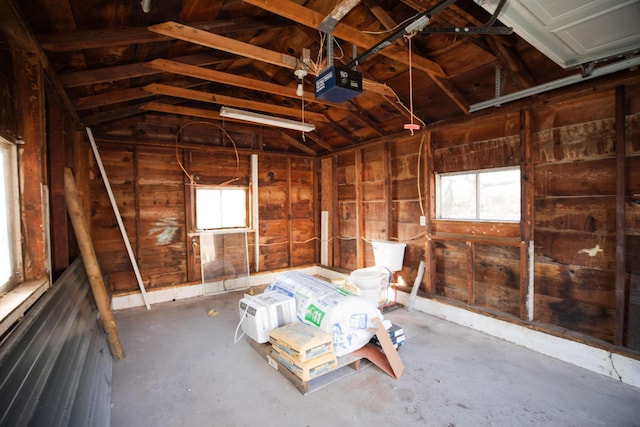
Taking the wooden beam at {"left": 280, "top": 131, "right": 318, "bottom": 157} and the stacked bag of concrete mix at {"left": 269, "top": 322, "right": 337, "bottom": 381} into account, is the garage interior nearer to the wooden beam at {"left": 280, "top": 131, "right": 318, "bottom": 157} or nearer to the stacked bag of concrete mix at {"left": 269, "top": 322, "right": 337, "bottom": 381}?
the stacked bag of concrete mix at {"left": 269, "top": 322, "right": 337, "bottom": 381}

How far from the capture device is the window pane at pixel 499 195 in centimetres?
299

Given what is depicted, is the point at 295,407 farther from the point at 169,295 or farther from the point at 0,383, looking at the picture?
the point at 169,295

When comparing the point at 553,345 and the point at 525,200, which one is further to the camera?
the point at 525,200

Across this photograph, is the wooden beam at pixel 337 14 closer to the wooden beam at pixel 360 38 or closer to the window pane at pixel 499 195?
the wooden beam at pixel 360 38

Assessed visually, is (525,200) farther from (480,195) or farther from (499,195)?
(480,195)

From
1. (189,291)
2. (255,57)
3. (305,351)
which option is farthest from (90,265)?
(255,57)

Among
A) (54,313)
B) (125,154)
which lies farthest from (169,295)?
(54,313)

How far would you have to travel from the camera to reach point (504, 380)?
7.57 feet

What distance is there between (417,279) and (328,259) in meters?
2.04

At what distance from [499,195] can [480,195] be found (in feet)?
0.66

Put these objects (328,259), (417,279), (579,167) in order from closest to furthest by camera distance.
Result: (579,167) < (417,279) < (328,259)

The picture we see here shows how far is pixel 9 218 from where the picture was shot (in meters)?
1.64

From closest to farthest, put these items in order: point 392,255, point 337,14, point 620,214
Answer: point 337,14 < point 620,214 < point 392,255

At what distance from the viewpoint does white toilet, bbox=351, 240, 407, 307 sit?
342 cm
